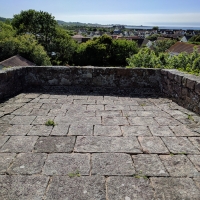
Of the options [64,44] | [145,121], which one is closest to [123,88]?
[145,121]

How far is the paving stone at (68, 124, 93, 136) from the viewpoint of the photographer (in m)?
3.24

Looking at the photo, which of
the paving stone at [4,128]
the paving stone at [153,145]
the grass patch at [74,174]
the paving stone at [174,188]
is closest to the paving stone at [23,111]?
the paving stone at [4,128]

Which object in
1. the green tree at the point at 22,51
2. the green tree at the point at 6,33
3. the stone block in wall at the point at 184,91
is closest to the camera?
the stone block in wall at the point at 184,91

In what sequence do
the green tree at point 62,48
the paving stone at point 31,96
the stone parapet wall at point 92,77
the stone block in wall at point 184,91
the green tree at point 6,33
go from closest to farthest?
the stone block in wall at point 184,91 → the paving stone at point 31,96 → the stone parapet wall at point 92,77 → the green tree at point 6,33 → the green tree at point 62,48

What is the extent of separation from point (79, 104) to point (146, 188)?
2.74 meters

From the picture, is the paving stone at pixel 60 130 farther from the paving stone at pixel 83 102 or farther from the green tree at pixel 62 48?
the green tree at pixel 62 48

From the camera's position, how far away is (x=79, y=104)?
4562mm

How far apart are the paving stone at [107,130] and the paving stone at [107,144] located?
0.13 metres

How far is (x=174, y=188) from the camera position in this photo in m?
2.09

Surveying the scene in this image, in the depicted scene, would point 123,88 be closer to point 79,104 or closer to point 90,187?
point 79,104

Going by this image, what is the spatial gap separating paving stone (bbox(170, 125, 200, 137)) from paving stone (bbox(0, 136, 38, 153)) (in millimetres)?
2069

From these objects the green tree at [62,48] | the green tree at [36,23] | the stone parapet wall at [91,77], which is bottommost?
the green tree at [62,48]

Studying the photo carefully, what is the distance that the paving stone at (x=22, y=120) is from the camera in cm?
355

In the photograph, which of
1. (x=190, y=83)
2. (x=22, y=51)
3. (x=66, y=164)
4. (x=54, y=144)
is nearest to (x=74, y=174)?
(x=66, y=164)
